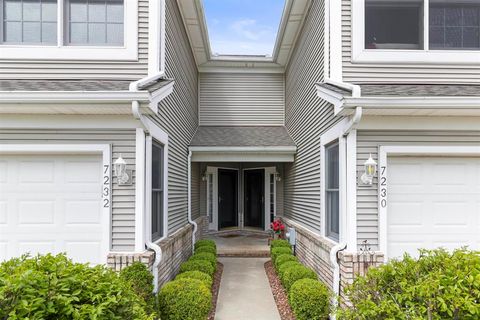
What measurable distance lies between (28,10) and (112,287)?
199 inches

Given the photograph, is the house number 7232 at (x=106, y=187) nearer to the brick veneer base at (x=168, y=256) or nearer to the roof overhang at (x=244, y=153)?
the brick veneer base at (x=168, y=256)


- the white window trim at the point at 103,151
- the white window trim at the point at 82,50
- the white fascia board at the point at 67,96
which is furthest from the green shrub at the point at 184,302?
the white window trim at the point at 82,50

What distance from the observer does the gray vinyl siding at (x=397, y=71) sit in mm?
5102

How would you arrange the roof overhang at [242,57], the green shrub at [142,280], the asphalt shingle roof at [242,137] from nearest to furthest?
1. the green shrub at [142,280]
2. the roof overhang at [242,57]
3. the asphalt shingle roof at [242,137]

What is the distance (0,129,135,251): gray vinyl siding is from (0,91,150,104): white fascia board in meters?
0.56

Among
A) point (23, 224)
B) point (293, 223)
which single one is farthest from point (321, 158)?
point (23, 224)

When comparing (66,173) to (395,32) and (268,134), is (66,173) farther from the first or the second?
(268,134)

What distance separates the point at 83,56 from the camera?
16.8ft

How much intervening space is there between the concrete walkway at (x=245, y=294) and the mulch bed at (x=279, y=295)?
0.07 m

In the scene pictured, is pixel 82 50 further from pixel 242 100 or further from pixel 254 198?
pixel 254 198

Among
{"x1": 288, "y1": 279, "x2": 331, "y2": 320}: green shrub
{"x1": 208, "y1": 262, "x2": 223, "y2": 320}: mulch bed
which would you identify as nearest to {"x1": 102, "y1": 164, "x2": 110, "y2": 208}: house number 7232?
{"x1": 208, "y1": 262, "x2": 223, "y2": 320}: mulch bed

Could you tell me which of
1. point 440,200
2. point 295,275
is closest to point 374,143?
point 440,200

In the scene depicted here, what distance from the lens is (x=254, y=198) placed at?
1234 centimetres

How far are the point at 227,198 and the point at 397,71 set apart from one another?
8304 millimetres
